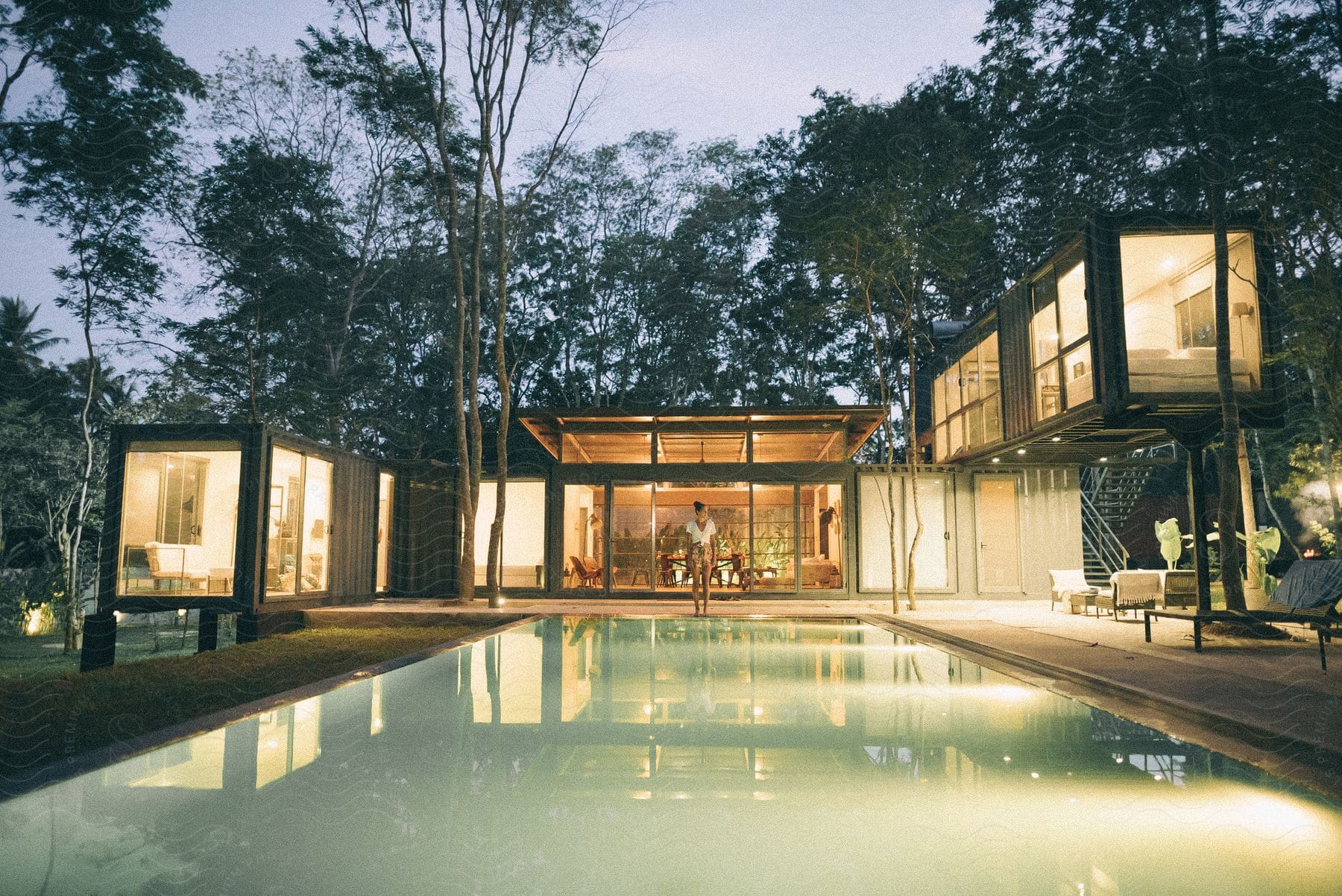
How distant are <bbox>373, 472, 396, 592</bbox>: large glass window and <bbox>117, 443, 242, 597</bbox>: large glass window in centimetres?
251

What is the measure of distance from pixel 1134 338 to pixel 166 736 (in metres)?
11.4

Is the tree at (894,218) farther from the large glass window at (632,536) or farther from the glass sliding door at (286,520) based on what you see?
the glass sliding door at (286,520)

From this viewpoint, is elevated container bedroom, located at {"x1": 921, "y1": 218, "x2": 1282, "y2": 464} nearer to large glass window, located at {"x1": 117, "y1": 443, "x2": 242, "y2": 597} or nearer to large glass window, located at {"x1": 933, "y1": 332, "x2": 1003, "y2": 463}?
large glass window, located at {"x1": 933, "y1": 332, "x2": 1003, "y2": 463}

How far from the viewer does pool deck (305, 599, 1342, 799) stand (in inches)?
141

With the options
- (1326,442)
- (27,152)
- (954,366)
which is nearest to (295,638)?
(27,152)

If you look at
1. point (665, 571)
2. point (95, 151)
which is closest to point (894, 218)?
point (665, 571)

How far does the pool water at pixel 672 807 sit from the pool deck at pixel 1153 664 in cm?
25

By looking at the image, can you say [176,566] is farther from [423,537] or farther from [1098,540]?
[1098,540]

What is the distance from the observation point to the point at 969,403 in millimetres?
15594

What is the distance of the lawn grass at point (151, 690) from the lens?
3.81m

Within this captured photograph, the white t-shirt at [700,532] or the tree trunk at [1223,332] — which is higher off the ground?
the tree trunk at [1223,332]

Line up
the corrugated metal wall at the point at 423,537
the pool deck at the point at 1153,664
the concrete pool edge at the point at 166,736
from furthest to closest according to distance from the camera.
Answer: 1. the corrugated metal wall at the point at 423,537
2. the pool deck at the point at 1153,664
3. the concrete pool edge at the point at 166,736

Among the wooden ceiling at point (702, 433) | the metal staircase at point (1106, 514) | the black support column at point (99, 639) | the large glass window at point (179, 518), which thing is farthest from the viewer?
the metal staircase at point (1106, 514)

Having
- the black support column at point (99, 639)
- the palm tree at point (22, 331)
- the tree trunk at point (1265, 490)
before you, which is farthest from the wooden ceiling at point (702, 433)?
the palm tree at point (22, 331)
